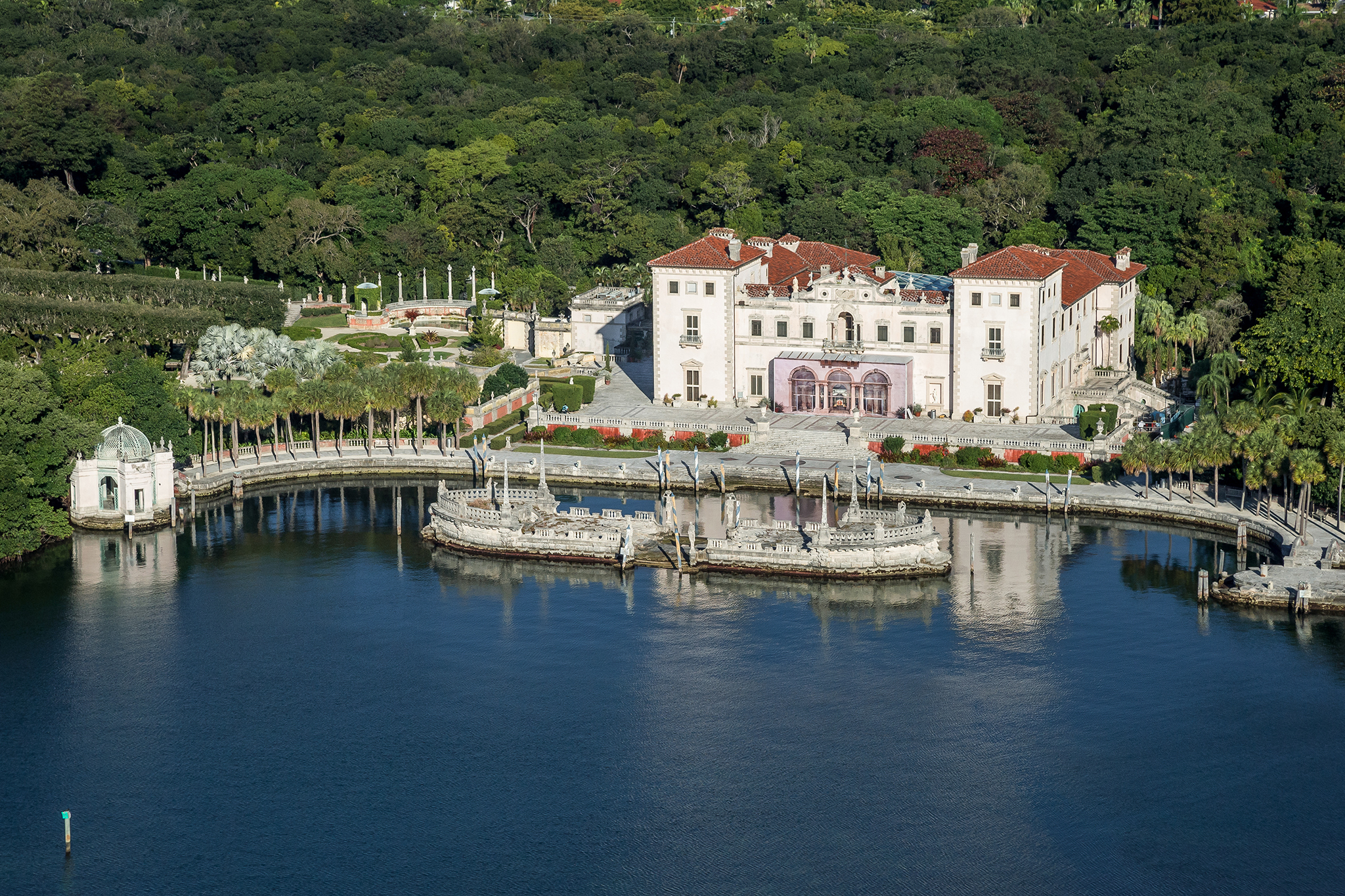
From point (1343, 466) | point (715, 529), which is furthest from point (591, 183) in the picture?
point (1343, 466)

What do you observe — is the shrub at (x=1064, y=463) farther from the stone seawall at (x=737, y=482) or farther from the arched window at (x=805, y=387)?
the arched window at (x=805, y=387)

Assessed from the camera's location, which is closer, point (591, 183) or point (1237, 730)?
point (1237, 730)

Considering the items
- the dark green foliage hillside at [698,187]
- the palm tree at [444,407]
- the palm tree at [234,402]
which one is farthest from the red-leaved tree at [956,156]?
the palm tree at [234,402]

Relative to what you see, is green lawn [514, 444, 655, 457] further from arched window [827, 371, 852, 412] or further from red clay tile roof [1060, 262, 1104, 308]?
red clay tile roof [1060, 262, 1104, 308]

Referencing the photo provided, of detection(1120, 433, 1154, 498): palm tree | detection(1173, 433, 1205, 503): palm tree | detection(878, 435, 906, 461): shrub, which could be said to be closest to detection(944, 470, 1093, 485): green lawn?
detection(1120, 433, 1154, 498): palm tree

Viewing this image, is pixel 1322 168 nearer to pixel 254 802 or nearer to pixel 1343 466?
pixel 1343 466

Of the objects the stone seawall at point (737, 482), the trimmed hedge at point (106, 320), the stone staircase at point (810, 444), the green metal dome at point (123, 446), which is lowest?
the stone seawall at point (737, 482)

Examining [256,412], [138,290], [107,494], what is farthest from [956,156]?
[107,494]
